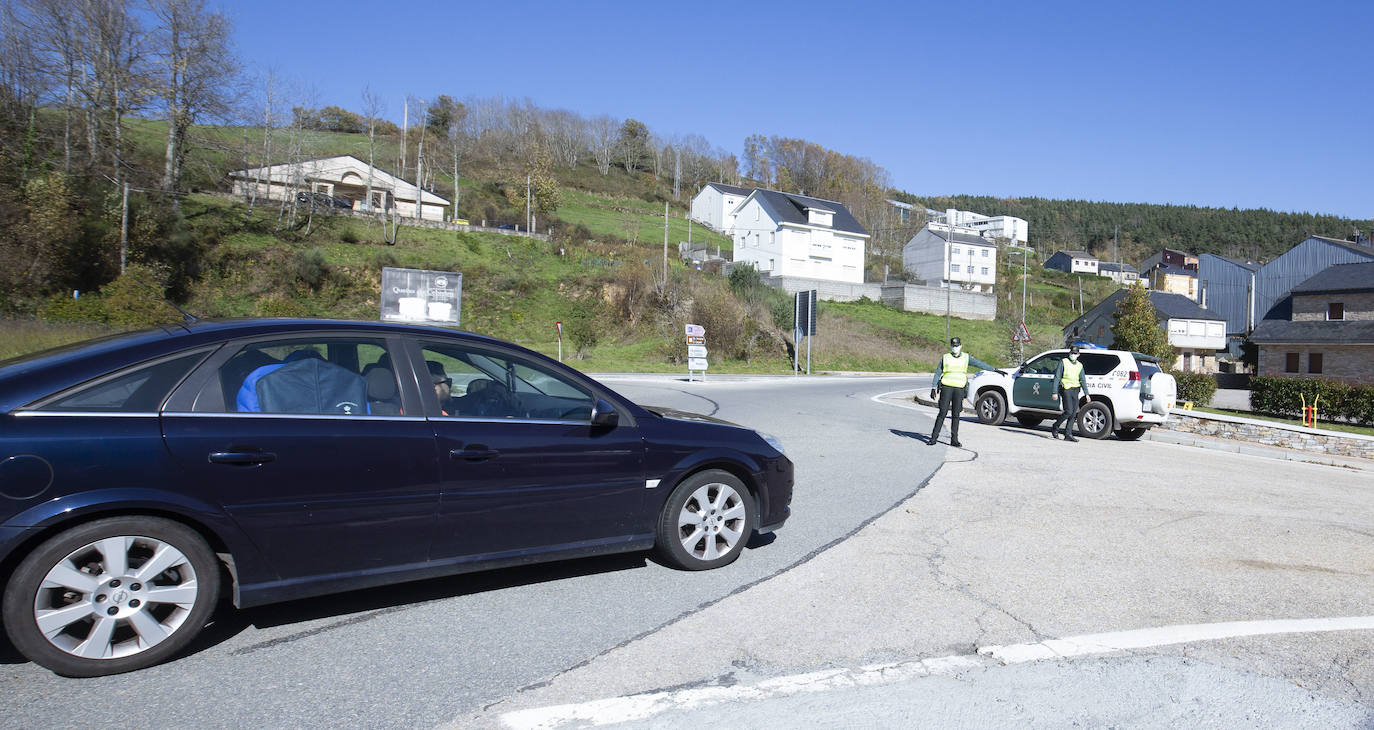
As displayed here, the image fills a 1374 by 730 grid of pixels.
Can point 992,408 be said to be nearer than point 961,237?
Yes

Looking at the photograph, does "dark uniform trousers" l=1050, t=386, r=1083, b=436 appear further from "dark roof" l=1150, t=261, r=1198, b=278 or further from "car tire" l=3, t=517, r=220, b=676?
"dark roof" l=1150, t=261, r=1198, b=278

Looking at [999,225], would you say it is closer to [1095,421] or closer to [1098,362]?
[1098,362]

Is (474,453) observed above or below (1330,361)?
below

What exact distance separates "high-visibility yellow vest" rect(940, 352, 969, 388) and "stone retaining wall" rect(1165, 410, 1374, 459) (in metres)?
6.37

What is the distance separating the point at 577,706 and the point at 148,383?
2.49m

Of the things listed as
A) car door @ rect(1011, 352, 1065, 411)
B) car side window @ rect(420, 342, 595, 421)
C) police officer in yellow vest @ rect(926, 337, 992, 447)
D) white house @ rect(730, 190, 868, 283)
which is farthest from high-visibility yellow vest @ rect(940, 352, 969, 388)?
white house @ rect(730, 190, 868, 283)

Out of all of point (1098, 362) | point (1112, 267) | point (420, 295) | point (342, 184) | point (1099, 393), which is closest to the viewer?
point (1099, 393)

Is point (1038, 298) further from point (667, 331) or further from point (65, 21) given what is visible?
point (65, 21)

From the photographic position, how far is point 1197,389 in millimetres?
30656

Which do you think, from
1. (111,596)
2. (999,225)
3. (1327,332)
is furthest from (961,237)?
(111,596)

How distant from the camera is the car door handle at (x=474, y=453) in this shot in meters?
4.20

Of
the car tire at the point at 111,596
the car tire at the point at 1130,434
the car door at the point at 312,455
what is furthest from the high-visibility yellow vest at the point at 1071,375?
the car tire at the point at 111,596

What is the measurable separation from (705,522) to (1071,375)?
1121 cm

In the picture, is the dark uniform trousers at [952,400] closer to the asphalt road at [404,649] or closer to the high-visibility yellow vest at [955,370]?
the high-visibility yellow vest at [955,370]
